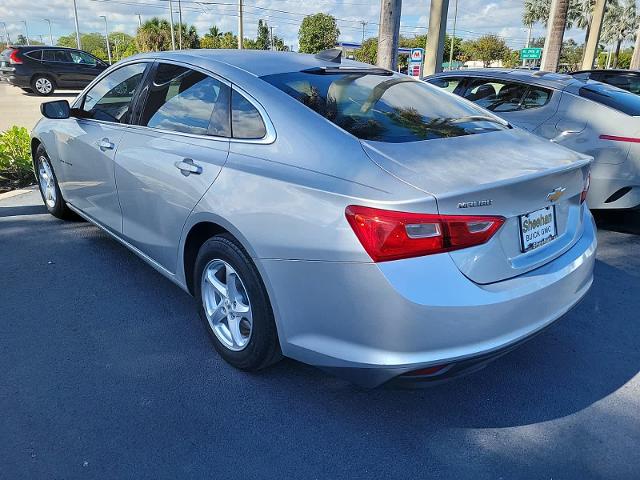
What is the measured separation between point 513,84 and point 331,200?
14.3 feet

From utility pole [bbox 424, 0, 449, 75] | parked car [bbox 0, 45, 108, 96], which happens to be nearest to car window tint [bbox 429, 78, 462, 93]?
utility pole [bbox 424, 0, 449, 75]

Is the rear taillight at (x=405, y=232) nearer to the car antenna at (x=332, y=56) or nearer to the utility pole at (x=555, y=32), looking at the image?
the car antenna at (x=332, y=56)

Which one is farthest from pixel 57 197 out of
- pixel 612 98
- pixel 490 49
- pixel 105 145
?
pixel 490 49

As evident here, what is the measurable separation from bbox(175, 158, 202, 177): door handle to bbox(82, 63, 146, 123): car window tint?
3.06ft

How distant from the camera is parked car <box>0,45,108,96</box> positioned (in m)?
17.9

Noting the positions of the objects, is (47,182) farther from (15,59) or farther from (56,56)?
(56,56)

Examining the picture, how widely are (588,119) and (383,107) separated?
3.13 m

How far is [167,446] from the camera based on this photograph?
7.38 feet

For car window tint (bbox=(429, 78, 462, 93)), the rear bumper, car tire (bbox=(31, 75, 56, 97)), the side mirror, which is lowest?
car tire (bbox=(31, 75, 56, 97))

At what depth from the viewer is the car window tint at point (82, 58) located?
1884 centimetres

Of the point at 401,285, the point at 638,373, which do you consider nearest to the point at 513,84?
the point at 638,373

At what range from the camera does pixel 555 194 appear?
234cm

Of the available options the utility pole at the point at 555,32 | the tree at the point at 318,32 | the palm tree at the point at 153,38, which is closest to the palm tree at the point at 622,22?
the tree at the point at 318,32

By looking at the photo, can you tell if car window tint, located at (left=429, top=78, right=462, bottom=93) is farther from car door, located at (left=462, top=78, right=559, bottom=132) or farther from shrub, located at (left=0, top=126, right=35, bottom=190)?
shrub, located at (left=0, top=126, right=35, bottom=190)
